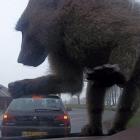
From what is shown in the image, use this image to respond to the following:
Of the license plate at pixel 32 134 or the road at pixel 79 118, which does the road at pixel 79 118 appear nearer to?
the road at pixel 79 118

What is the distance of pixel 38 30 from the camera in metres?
3.41

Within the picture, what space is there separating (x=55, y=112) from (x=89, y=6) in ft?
3.49

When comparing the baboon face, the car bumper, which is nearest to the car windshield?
the car bumper

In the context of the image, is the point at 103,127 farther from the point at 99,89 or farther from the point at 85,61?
the point at 85,61

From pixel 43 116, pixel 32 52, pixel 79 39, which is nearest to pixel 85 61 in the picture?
pixel 79 39

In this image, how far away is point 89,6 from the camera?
326cm

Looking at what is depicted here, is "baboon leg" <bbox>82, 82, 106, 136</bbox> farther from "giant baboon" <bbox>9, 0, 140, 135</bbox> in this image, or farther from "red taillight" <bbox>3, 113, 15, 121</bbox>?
"red taillight" <bbox>3, 113, 15, 121</bbox>

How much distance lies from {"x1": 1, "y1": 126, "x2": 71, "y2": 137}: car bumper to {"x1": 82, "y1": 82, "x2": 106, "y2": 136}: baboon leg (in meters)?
0.19

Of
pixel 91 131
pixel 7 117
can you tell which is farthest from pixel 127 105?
pixel 7 117

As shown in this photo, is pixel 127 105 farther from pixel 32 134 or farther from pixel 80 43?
pixel 32 134

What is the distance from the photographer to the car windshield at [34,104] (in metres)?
3.84

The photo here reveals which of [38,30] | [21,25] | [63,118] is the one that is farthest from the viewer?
[63,118]

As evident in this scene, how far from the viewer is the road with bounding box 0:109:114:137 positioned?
12.8 feet

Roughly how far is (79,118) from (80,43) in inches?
45.0
